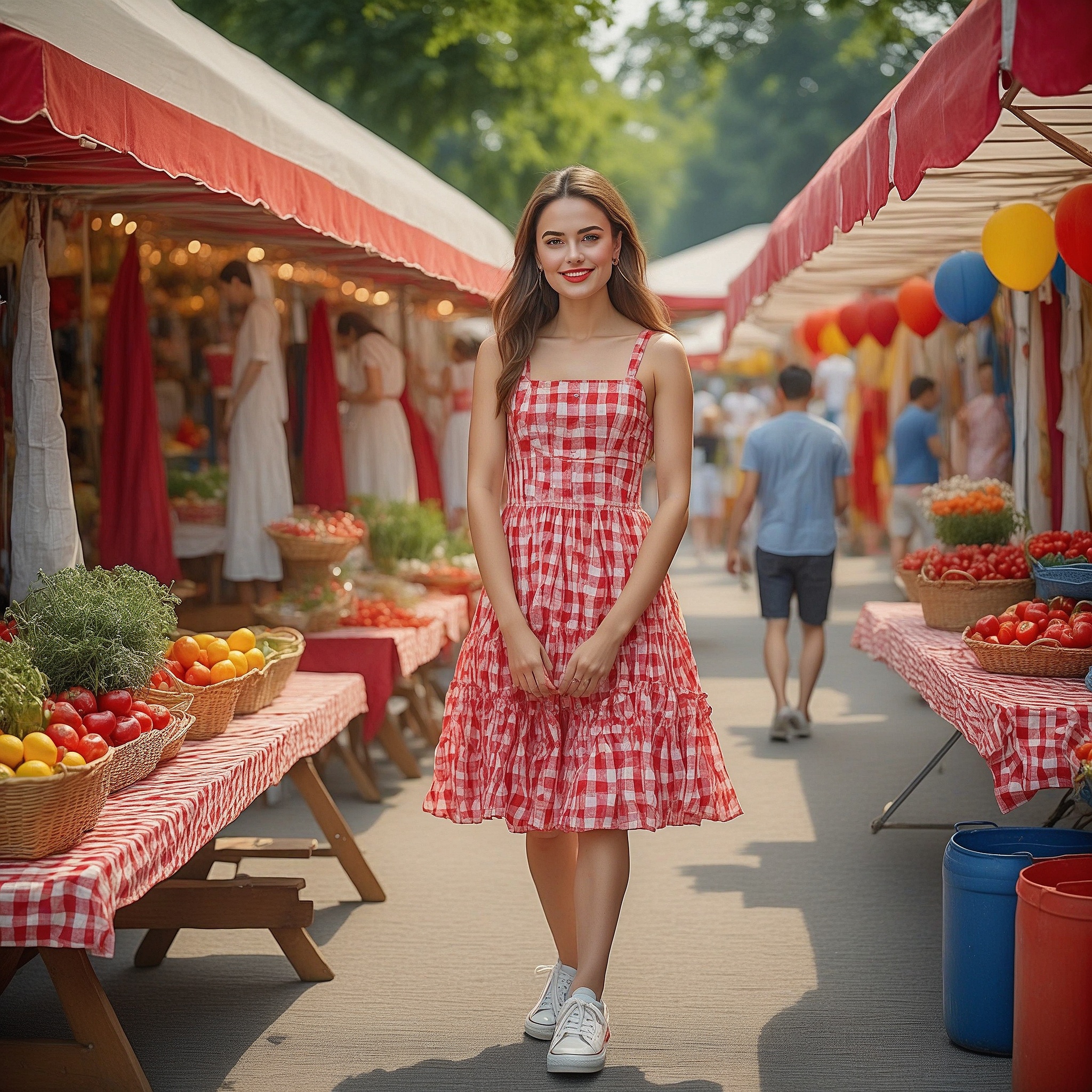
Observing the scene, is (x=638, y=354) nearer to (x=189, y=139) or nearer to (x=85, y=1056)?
(x=189, y=139)

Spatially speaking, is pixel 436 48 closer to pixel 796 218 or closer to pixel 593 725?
pixel 796 218

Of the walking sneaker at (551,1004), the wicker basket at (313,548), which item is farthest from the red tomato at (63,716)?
the wicker basket at (313,548)

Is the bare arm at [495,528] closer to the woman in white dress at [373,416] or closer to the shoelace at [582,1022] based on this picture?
the shoelace at [582,1022]

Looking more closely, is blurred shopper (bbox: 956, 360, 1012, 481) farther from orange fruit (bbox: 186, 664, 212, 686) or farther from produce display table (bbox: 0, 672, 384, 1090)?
orange fruit (bbox: 186, 664, 212, 686)

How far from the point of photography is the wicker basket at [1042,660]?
169 inches

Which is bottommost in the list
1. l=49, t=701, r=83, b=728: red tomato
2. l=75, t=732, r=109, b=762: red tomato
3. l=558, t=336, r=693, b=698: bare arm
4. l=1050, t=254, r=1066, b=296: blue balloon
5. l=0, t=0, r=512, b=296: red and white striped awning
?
l=75, t=732, r=109, b=762: red tomato

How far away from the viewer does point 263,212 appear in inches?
239

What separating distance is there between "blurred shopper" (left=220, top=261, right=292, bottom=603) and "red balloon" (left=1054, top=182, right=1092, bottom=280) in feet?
12.9

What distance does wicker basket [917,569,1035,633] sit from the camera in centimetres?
549

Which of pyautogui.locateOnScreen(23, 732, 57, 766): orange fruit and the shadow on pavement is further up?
A: pyautogui.locateOnScreen(23, 732, 57, 766): orange fruit

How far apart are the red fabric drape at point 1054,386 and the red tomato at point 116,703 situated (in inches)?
210

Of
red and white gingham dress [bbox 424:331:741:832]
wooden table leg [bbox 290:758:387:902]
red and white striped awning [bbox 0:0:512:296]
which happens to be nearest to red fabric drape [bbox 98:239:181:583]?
red and white striped awning [bbox 0:0:512:296]

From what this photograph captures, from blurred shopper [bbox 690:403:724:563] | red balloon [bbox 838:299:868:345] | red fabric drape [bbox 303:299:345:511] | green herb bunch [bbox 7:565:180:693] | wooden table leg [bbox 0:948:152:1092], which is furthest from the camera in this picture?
blurred shopper [bbox 690:403:724:563]

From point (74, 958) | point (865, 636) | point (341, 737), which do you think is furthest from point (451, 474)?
point (74, 958)
